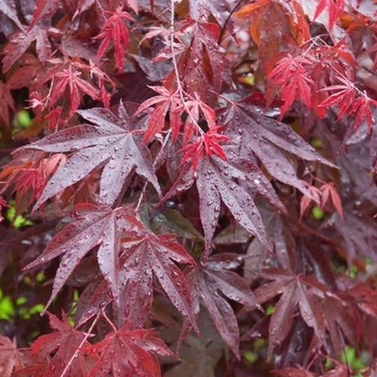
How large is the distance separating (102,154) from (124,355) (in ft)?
1.01

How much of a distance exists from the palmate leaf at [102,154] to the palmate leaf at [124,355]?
198 mm

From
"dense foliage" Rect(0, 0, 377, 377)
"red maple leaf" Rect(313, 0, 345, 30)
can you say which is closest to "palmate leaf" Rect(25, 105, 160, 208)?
"dense foliage" Rect(0, 0, 377, 377)

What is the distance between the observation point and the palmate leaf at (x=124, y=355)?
40.8 inches

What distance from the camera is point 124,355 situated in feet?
3.44

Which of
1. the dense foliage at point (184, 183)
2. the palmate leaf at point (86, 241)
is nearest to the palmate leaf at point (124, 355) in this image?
the dense foliage at point (184, 183)

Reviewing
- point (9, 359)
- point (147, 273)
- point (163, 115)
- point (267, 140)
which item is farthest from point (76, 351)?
point (267, 140)

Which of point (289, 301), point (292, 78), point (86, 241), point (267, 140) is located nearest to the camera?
point (86, 241)

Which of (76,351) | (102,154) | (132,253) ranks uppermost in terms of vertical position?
(102,154)

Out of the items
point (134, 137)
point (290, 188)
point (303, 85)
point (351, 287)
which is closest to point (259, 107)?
point (303, 85)

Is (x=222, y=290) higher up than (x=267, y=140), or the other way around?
(x=267, y=140)

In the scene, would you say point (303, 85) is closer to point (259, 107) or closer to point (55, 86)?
point (259, 107)

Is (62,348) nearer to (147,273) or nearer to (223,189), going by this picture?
(147,273)

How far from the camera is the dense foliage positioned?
1.08m

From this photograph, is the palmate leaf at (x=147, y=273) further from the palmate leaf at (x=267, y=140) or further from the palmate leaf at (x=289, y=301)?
the palmate leaf at (x=289, y=301)
